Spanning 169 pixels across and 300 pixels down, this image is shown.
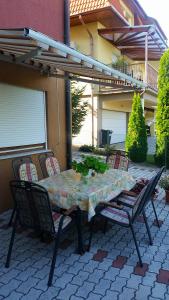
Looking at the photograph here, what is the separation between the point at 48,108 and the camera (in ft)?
24.7

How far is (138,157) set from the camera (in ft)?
40.8

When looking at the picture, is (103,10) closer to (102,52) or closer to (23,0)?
(102,52)

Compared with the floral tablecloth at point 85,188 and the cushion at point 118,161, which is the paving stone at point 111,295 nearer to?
the floral tablecloth at point 85,188

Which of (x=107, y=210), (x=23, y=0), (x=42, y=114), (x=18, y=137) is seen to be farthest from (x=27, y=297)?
(x=23, y=0)

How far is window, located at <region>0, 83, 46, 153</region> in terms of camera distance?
6.18 metres

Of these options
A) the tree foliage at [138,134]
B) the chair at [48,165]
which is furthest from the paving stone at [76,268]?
the tree foliage at [138,134]

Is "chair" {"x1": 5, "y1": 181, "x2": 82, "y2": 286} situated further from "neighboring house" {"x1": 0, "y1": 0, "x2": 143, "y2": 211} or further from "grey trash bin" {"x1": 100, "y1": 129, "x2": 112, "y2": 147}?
"grey trash bin" {"x1": 100, "y1": 129, "x2": 112, "y2": 147}

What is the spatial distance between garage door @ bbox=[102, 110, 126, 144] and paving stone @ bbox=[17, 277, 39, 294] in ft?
50.1

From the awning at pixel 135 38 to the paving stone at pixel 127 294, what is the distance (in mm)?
14254

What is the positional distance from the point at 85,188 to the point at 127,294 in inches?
67.2

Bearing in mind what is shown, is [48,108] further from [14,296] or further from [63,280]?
[14,296]

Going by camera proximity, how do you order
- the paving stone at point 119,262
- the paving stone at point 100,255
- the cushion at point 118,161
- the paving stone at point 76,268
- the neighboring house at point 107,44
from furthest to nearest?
the neighboring house at point 107,44, the cushion at point 118,161, the paving stone at point 100,255, the paving stone at point 119,262, the paving stone at point 76,268

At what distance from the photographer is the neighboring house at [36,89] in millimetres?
5723

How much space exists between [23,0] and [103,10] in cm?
1025
